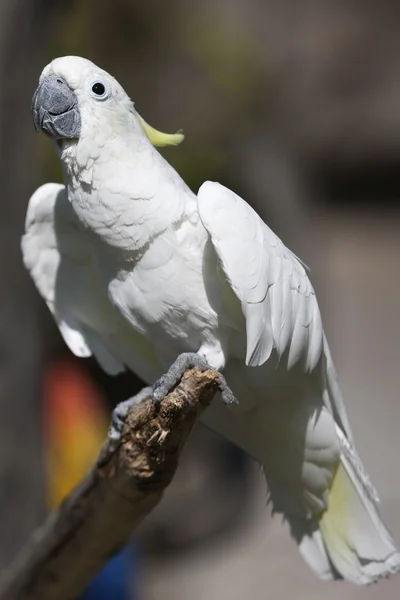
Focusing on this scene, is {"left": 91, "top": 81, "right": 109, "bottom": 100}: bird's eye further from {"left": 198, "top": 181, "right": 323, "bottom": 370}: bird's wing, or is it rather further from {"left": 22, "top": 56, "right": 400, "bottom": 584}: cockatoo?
{"left": 198, "top": 181, "right": 323, "bottom": 370}: bird's wing

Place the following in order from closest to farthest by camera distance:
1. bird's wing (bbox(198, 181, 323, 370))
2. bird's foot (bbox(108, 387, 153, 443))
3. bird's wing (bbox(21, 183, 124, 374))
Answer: bird's wing (bbox(198, 181, 323, 370)) → bird's foot (bbox(108, 387, 153, 443)) → bird's wing (bbox(21, 183, 124, 374))

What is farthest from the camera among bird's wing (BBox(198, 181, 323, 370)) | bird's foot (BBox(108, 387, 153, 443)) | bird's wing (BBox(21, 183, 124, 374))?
bird's wing (BBox(21, 183, 124, 374))

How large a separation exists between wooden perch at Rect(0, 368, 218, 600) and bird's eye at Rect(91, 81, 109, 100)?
1.59 feet

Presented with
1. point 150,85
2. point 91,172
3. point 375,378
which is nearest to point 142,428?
point 91,172

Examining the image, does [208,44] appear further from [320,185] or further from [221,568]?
[221,568]

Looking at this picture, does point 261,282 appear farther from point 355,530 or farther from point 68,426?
point 68,426

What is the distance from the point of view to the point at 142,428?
1355 mm

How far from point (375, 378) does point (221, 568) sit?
1.55 meters

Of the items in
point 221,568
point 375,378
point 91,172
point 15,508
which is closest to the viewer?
point 91,172

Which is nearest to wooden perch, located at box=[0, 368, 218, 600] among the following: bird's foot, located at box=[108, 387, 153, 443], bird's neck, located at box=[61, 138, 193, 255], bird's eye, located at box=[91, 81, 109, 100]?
bird's foot, located at box=[108, 387, 153, 443]

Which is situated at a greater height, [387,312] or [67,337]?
[67,337]

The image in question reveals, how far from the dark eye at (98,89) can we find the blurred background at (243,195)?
107 centimetres

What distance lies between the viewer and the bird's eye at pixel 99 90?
131 cm

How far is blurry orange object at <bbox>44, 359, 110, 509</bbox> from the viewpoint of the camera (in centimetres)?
332
